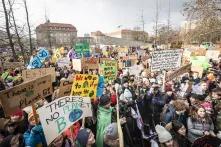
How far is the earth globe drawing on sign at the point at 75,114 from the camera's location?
4520mm

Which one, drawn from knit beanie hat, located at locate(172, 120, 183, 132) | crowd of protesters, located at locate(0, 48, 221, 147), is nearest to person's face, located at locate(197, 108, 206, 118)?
crowd of protesters, located at locate(0, 48, 221, 147)

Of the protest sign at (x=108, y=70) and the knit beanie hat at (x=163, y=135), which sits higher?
the protest sign at (x=108, y=70)

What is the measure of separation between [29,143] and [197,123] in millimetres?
2940

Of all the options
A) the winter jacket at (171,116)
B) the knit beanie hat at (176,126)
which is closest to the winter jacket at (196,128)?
the winter jacket at (171,116)

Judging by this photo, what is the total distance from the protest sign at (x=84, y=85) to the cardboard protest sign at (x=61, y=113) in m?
0.69

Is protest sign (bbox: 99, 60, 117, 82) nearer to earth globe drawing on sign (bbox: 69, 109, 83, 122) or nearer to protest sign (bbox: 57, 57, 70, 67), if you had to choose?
earth globe drawing on sign (bbox: 69, 109, 83, 122)

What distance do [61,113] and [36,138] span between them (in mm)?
493

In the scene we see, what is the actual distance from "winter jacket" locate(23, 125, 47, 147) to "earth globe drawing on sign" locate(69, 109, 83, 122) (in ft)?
1.58

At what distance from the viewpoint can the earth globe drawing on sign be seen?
4.52 meters

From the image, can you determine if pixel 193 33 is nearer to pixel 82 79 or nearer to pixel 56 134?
pixel 82 79

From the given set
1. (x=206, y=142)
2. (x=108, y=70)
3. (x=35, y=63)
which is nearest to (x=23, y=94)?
(x=206, y=142)

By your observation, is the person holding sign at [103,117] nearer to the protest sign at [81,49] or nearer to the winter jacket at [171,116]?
the winter jacket at [171,116]

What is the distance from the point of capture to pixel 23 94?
4.55 metres

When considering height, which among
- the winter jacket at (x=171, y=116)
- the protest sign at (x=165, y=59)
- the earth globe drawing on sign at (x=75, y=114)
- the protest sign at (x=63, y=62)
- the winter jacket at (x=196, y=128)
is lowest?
the winter jacket at (x=196, y=128)
